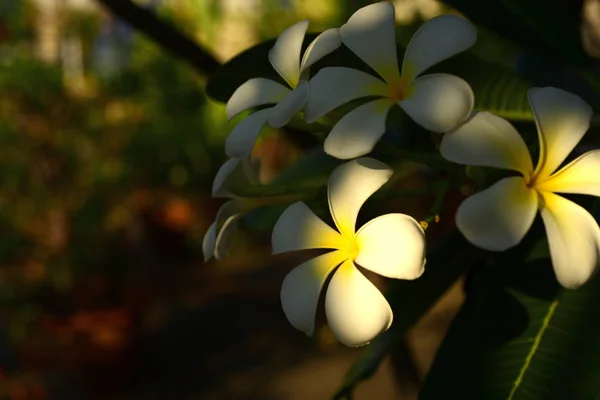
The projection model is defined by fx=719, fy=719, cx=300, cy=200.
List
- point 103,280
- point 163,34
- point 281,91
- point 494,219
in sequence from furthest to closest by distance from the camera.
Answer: point 103,280
point 163,34
point 281,91
point 494,219

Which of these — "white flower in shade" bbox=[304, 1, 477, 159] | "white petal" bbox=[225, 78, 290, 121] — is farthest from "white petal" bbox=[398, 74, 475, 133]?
"white petal" bbox=[225, 78, 290, 121]

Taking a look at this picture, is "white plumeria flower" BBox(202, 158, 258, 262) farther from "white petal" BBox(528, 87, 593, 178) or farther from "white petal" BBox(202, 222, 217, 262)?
"white petal" BBox(528, 87, 593, 178)

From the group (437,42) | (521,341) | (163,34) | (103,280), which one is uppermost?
(437,42)

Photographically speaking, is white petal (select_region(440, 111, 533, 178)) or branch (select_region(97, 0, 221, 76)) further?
branch (select_region(97, 0, 221, 76))

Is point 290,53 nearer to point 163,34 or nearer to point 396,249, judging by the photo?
point 396,249

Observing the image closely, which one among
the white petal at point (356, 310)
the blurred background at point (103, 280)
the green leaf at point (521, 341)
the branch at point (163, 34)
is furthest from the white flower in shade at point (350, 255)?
the blurred background at point (103, 280)

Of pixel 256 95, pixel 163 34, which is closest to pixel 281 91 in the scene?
pixel 256 95

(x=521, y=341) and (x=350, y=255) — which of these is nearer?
(x=350, y=255)
